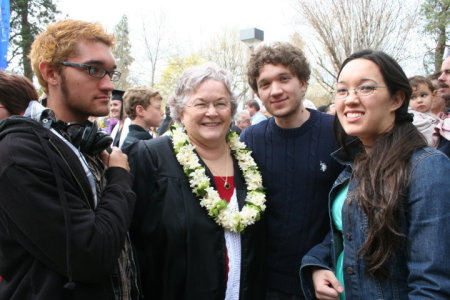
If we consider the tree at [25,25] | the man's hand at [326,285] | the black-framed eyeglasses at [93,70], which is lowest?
the man's hand at [326,285]

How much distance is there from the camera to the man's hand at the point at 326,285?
6.33ft

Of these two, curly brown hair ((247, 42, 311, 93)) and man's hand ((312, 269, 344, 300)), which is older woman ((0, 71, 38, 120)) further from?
man's hand ((312, 269, 344, 300))

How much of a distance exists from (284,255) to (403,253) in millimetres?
993

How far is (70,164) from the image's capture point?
5.37 feet

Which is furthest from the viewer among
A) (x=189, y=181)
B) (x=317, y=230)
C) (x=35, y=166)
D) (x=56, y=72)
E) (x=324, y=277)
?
(x=317, y=230)

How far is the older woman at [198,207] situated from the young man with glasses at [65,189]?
295mm

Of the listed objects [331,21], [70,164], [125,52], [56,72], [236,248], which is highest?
[125,52]

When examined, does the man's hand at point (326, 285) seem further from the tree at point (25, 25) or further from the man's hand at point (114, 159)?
the tree at point (25, 25)

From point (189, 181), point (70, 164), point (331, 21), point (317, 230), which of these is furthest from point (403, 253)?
point (331, 21)

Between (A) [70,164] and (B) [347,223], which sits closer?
(A) [70,164]

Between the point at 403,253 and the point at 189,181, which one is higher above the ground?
the point at 189,181

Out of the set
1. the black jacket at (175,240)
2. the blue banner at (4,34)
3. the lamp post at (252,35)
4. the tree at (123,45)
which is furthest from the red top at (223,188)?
the tree at (123,45)

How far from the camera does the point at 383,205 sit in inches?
66.1

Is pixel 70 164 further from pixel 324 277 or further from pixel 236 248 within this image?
pixel 324 277
